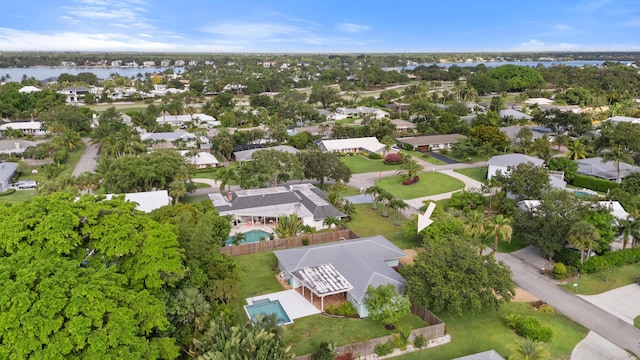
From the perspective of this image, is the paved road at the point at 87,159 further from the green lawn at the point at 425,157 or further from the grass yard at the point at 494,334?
the grass yard at the point at 494,334

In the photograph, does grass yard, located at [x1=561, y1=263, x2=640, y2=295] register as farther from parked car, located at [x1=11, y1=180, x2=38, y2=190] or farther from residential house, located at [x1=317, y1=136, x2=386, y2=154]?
parked car, located at [x1=11, y1=180, x2=38, y2=190]

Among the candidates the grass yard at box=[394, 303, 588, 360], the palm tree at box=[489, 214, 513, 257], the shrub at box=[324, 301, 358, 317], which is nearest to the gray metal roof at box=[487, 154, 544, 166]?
the palm tree at box=[489, 214, 513, 257]

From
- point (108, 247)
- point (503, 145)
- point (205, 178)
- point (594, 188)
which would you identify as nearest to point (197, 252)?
point (108, 247)

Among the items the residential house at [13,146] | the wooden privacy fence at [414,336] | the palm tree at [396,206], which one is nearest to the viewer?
the wooden privacy fence at [414,336]

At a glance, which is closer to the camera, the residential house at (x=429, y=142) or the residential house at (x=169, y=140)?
the residential house at (x=169, y=140)

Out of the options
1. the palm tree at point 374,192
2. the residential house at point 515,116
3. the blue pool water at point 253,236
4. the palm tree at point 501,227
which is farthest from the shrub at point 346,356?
the residential house at point 515,116

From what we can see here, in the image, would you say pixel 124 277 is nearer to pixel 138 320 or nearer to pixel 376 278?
pixel 138 320
